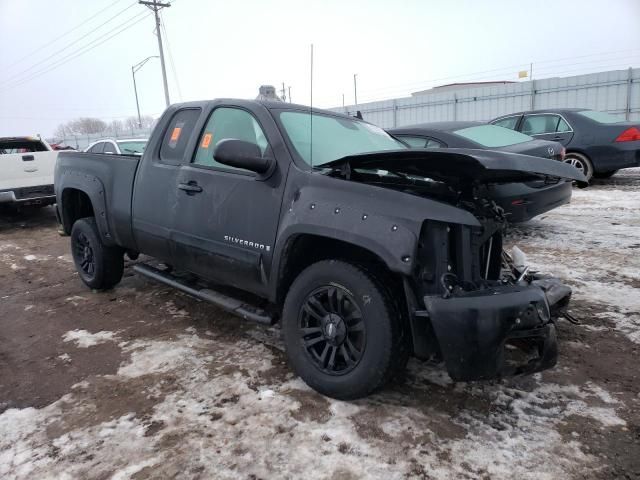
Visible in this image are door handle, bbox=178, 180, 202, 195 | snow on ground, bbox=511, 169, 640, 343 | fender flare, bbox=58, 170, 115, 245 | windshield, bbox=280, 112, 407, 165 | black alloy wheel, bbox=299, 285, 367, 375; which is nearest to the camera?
black alloy wheel, bbox=299, 285, 367, 375

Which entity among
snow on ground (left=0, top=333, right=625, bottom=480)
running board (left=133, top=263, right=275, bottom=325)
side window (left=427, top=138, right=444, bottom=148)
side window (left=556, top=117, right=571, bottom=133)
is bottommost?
snow on ground (left=0, top=333, right=625, bottom=480)

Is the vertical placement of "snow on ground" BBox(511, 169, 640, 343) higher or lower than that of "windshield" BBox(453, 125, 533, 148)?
lower

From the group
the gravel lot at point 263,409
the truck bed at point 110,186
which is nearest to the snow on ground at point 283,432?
the gravel lot at point 263,409

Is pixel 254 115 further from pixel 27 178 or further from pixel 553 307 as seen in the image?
pixel 27 178

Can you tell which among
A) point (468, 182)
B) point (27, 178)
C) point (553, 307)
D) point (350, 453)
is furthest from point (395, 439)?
point (27, 178)

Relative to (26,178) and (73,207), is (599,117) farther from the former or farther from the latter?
(26,178)

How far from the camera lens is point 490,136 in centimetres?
655

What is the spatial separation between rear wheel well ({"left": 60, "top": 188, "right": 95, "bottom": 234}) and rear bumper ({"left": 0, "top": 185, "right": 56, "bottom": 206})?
413 centimetres

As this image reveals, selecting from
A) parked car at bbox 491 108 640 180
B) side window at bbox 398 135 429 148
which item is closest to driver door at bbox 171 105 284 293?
side window at bbox 398 135 429 148

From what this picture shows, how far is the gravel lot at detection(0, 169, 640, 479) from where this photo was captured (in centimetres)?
217

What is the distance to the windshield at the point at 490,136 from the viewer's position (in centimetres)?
625

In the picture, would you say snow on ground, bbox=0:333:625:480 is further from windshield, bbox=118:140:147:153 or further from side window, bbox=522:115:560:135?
side window, bbox=522:115:560:135

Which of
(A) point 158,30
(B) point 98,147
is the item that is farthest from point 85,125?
(B) point 98,147

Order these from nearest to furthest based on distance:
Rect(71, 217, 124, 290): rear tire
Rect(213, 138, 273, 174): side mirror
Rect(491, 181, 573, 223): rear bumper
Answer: Rect(213, 138, 273, 174): side mirror → Rect(71, 217, 124, 290): rear tire → Rect(491, 181, 573, 223): rear bumper
